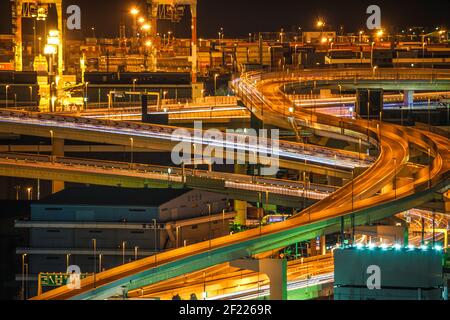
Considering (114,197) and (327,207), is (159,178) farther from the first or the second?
(327,207)

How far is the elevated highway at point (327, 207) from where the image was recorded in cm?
1627

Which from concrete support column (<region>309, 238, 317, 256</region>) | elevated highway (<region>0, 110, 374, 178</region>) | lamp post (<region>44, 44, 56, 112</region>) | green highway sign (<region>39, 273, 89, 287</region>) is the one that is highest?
lamp post (<region>44, 44, 56, 112</region>)

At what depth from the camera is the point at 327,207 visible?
19.7 m

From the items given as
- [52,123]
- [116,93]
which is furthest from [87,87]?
[52,123]

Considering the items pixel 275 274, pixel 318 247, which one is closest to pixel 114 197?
pixel 318 247

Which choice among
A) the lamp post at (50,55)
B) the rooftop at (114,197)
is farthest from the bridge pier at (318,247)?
the lamp post at (50,55)

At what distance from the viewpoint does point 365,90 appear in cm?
3381

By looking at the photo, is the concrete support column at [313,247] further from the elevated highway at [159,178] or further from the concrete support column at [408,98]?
the concrete support column at [408,98]

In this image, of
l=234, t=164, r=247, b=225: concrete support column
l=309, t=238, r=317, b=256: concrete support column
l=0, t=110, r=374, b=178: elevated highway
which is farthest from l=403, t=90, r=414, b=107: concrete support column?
l=309, t=238, r=317, b=256: concrete support column

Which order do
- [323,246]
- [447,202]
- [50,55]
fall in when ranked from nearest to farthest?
1. [323,246]
2. [447,202]
3. [50,55]

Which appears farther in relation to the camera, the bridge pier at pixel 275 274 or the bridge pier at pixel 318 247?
the bridge pier at pixel 318 247

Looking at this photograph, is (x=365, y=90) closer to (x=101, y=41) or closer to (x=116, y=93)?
(x=116, y=93)

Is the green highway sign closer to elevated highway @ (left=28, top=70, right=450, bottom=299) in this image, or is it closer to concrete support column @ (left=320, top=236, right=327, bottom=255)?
elevated highway @ (left=28, top=70, right=450, bottom=299)

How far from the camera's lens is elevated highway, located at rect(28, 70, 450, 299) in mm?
16266
